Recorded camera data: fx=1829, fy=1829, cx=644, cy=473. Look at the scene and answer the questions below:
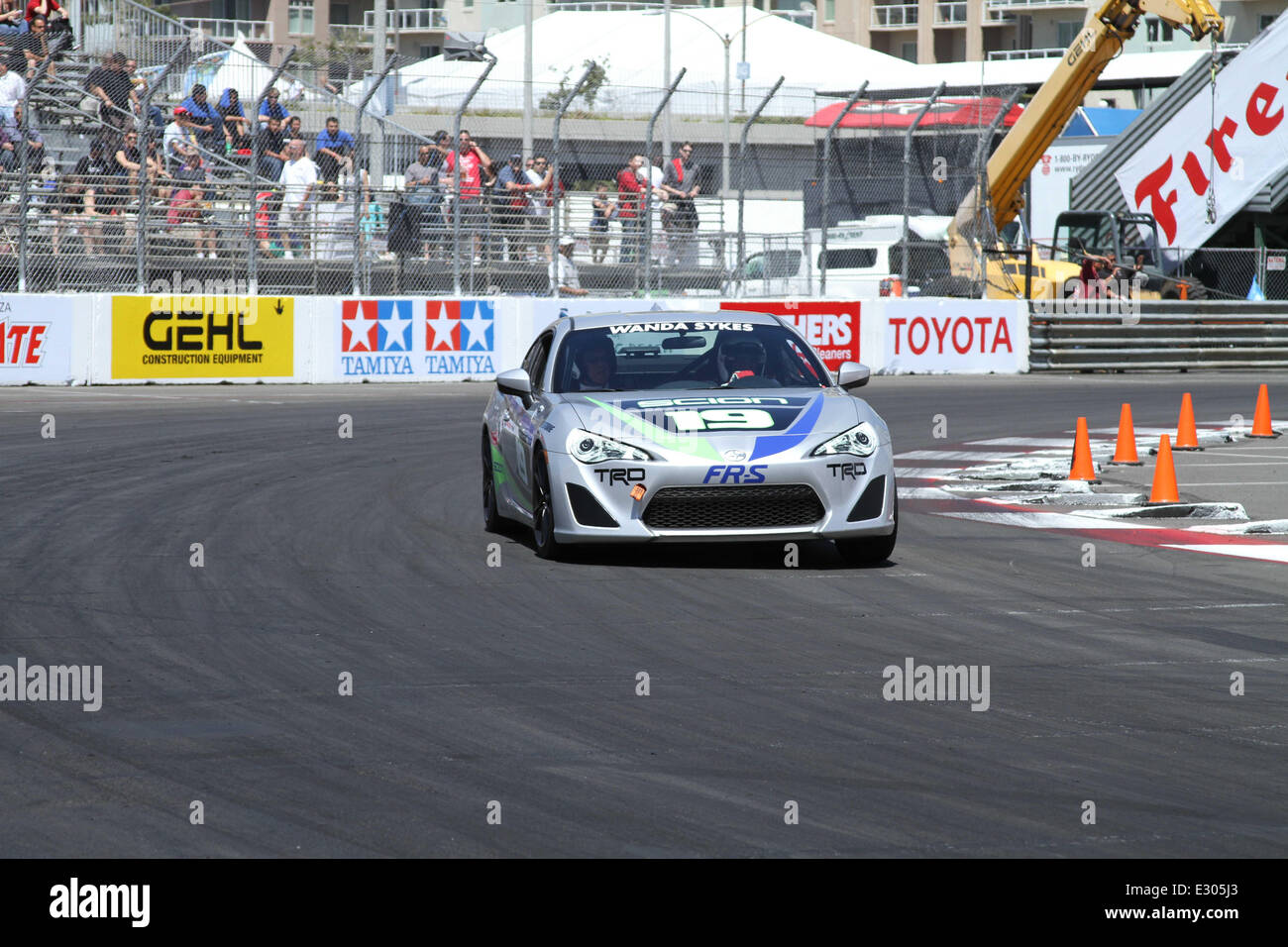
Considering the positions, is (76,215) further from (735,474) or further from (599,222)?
(735,474)

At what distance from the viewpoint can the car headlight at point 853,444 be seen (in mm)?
9297

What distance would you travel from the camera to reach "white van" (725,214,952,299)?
92.5 ft

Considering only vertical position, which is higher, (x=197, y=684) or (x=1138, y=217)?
(x=1138, y=217)

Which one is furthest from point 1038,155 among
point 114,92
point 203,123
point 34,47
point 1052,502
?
point 1052,502

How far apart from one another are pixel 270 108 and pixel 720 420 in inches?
687

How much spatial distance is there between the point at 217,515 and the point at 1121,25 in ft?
77.7

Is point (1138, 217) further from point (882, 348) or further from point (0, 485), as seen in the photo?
point (0, 485)

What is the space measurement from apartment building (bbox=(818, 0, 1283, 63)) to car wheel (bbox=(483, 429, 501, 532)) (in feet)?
234

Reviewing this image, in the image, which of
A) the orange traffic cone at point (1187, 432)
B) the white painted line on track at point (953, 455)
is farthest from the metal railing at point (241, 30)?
the orange traffic cone at point (1187, 432)

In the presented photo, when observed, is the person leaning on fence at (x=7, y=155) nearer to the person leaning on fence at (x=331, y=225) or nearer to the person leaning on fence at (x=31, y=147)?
the person leaning on fence at (x=31, y=147)

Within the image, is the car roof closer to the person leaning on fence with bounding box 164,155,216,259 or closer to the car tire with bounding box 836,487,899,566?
the car tire with bounding box 836,487,899,566

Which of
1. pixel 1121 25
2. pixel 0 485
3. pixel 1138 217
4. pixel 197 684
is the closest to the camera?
pixel 197 684
